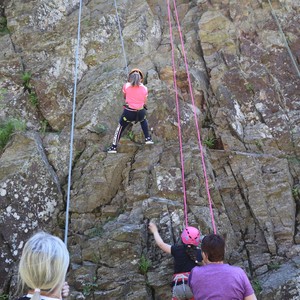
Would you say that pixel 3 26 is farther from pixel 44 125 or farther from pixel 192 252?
pixel 192 252

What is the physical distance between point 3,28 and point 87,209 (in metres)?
7.16

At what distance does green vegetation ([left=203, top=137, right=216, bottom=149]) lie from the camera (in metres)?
8.59

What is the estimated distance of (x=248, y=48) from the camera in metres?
10.4

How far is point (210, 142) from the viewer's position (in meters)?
8.61

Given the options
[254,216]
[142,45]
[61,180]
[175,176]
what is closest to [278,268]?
[254,216]

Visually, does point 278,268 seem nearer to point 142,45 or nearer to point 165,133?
point 165,133

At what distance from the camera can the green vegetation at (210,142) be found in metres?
8.59

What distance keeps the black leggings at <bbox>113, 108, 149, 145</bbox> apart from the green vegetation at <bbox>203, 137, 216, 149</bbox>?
4.83 feet

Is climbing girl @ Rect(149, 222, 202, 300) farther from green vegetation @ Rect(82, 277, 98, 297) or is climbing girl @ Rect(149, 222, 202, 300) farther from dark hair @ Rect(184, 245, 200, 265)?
green vegetation @ Rect(82, 277, 98, 297)

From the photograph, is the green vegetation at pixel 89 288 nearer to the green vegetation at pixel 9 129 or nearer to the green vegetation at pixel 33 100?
the green vegetation at pixel 9 129

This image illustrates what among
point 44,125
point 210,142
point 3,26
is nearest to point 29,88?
point 44,125

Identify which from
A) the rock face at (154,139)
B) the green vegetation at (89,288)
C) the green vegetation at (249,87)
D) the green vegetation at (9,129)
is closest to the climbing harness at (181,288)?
the rock face at (154,139)

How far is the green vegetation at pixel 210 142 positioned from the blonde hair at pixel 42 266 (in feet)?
21.1

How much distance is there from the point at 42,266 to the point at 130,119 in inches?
222
